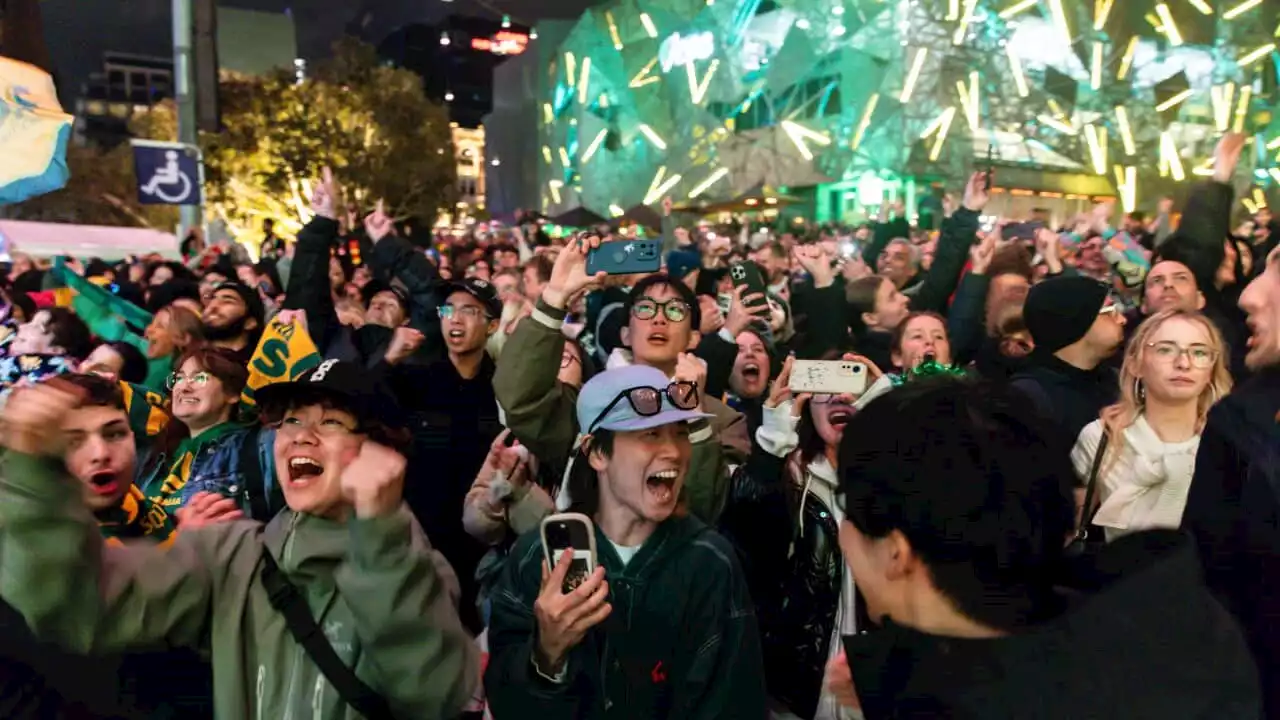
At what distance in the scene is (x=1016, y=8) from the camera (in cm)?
3042

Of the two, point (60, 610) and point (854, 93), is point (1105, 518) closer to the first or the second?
point (60, 610)

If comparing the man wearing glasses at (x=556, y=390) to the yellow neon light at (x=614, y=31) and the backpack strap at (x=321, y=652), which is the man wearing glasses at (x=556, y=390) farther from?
the yellow neon light at (x=614, y=31)

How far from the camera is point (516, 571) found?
2.48 meters

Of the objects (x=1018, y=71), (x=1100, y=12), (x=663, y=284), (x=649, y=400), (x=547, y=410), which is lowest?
(x=547, y=410)

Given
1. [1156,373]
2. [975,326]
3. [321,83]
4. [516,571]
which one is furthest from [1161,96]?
[516,571]

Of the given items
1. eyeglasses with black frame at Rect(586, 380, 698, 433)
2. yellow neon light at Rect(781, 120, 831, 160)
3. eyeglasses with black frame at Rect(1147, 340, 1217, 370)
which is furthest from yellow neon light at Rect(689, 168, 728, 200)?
eyeglasses with black frame at Rect(586, 380, 698, 433)

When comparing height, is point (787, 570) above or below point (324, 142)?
below

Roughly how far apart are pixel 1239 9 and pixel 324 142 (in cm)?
3226

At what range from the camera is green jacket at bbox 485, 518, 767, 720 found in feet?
7.68

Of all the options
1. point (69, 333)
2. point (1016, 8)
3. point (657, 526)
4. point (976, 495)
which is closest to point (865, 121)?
point (1016, 8)

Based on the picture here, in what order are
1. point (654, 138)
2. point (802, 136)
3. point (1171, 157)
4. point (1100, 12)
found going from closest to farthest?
point (1100, 12) → point (1171, 157) → point (802, 136) → point (654, 138)

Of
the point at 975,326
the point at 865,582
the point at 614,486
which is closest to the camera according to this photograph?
the point at 865,582

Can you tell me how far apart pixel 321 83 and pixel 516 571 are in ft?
105

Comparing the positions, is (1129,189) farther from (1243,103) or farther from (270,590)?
(270,590)
